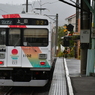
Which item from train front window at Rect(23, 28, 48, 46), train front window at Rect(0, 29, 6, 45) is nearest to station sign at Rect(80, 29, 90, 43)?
train front window at Rect(23, 28, 48, 46)

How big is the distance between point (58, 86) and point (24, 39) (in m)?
2.21

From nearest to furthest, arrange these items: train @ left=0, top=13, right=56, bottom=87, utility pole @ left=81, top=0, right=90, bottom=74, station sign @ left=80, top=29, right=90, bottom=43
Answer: train @ left=0, top=13, right=56, bottom=87 → station sign @ left=80, top=29, right=90, bottom=43 → utility pole @ left=81, top=0, right=90, bottom=74

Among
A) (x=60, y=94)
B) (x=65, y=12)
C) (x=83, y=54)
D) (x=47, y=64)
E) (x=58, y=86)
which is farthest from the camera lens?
(x=65, y=12)

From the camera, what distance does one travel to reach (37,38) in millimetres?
11008

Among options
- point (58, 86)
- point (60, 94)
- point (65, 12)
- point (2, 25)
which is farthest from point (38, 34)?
point (65, 12)

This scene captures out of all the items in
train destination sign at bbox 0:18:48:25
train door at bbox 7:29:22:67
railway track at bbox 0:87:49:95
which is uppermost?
train destination sign at bbox 0:18:48:25

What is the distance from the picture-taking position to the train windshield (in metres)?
11.0

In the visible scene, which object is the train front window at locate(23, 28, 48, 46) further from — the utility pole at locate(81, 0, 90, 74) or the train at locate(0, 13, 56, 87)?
the utility pole at locate(81, 0, 90, 74)

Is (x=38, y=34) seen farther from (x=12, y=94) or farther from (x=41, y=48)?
(x=12, y=94)

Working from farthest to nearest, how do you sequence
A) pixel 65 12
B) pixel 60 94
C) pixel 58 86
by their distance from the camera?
pixel 65 12 → pixel 58 86 → pixel 60 94

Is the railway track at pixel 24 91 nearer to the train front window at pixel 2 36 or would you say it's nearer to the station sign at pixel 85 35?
the train front window at pixel 2 36

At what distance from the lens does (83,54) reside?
13492 mm

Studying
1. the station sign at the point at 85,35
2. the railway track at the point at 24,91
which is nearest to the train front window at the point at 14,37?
the railway track at the point at 24,91

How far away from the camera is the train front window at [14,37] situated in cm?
1105
